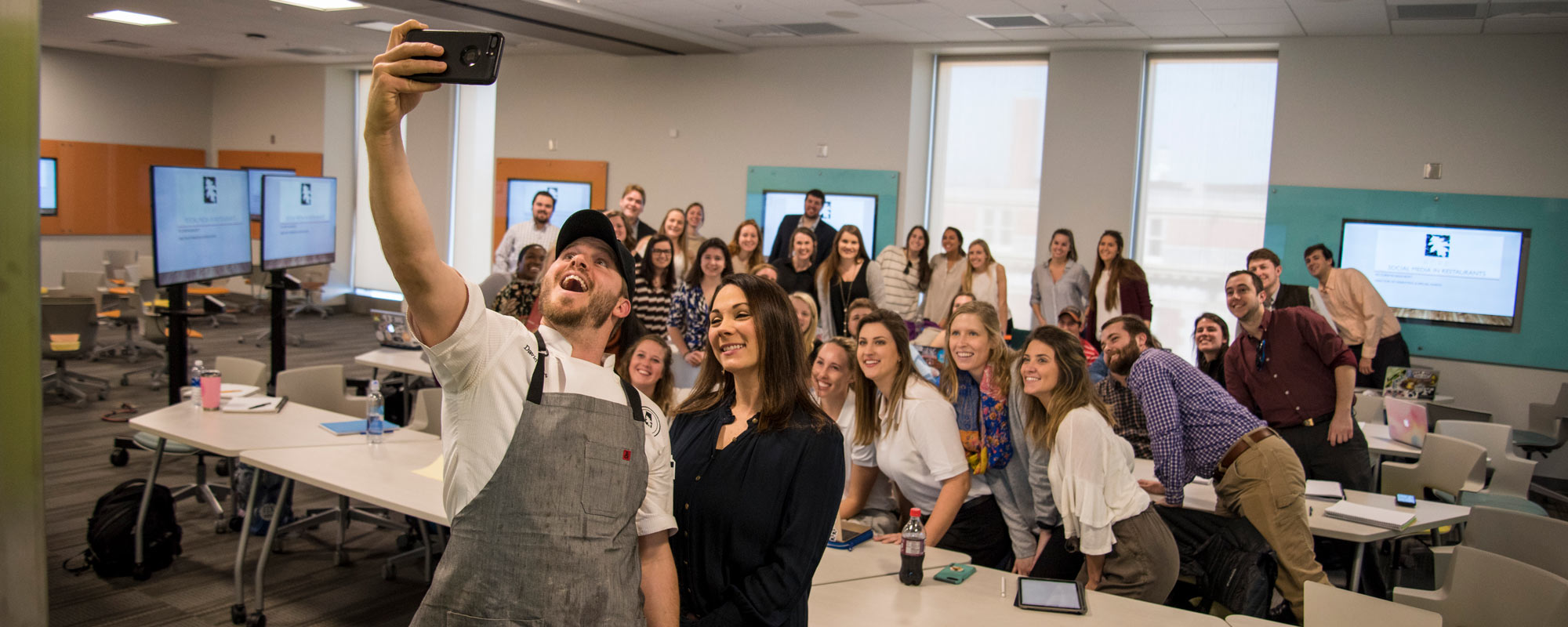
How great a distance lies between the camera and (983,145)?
34.6 feet

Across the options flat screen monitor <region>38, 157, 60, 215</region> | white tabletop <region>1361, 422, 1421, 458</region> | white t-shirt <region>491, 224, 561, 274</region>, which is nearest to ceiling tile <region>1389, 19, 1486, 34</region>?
white tabletop <region>1361, 422, 1421, 458</region>

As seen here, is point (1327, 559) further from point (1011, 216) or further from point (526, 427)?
point (1011, 216)

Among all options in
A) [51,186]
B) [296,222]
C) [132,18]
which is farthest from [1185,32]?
[51,186]

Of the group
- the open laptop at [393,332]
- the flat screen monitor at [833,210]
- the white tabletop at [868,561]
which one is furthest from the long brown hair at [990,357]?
the flat screen monitor at [833,210]

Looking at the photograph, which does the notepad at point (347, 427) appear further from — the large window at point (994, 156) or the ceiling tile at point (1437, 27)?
the ceiling tile at point (1437, 27)

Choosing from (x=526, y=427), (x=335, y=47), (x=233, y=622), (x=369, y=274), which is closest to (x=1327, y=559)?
(x=526, y=427)

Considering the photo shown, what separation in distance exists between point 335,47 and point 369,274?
150 inches

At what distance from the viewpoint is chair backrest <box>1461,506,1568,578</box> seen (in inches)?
146

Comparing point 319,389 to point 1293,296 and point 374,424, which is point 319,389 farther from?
point 1293,296

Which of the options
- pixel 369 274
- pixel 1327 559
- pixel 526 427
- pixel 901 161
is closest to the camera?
pixel 526 427

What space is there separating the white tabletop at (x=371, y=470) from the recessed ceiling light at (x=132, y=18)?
9.00m

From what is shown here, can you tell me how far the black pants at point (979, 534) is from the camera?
12.6 ft

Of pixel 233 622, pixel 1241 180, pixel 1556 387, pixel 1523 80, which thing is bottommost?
pixel 233 622

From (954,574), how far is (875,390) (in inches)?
36.5
